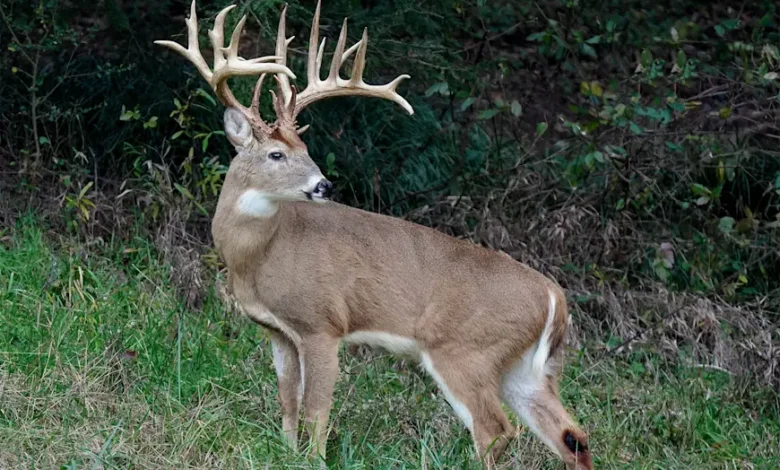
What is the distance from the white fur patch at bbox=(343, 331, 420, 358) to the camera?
5.72m

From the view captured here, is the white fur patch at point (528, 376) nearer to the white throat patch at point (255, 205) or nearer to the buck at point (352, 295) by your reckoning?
the buck at point (352, 295)

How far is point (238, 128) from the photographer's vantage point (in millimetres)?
5754

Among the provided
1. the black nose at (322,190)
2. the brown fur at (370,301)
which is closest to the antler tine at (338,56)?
the brown fur at (370,301)

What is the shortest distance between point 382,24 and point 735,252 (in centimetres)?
264

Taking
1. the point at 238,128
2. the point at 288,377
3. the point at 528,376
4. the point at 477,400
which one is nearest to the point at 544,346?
the point at 528,376

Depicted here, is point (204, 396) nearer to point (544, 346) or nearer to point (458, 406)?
point (458, 406)

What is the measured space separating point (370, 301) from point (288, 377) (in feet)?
1.70

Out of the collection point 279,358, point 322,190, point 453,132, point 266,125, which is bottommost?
point 453,132

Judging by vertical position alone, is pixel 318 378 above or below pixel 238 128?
below

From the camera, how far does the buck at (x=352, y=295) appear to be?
220 inches

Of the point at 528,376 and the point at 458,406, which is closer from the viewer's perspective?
the point at 458,406

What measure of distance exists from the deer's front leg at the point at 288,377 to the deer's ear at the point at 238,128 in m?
0.88

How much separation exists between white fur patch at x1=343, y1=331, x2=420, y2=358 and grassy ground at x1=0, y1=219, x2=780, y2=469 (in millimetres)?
363

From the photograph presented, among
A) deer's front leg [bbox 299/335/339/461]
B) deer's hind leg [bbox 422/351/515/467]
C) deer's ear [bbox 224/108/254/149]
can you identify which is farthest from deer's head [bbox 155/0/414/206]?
deer's hind leg [bbox 422/351/515/467]
